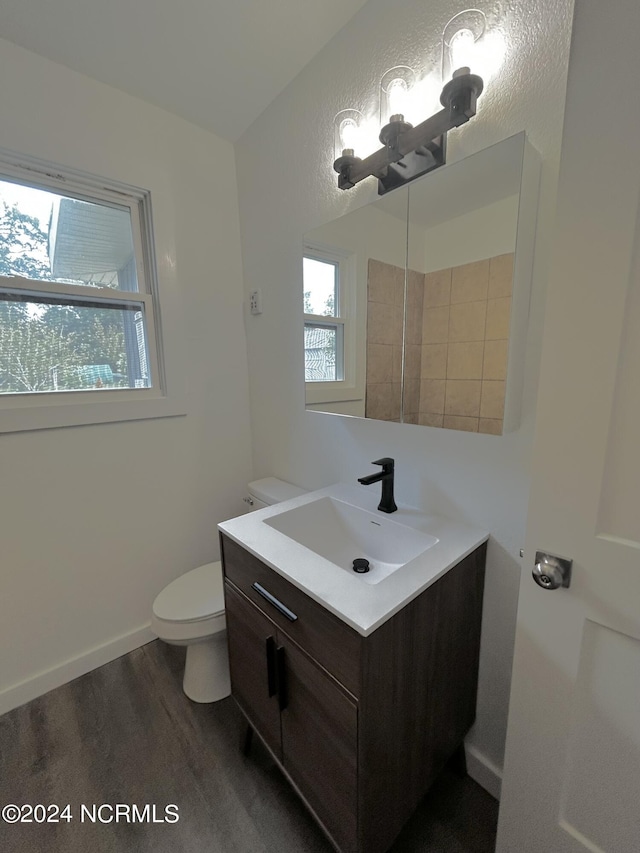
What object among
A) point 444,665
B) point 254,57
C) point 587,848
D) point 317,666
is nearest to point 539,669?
point 444,665

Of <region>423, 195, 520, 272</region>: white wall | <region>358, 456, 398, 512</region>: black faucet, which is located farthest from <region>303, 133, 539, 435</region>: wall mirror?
<region>358, 456, 398, 512</region>: black faucet

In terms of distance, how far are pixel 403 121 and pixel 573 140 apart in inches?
21.4

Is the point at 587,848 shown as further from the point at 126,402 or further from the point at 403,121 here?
the point at 126,402

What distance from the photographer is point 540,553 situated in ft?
2.33

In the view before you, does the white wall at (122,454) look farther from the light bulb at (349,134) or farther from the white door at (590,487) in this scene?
the white door at (590,487)

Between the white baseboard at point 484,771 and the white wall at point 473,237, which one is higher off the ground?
the white wall at point 473,237

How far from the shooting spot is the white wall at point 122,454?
4.28ft

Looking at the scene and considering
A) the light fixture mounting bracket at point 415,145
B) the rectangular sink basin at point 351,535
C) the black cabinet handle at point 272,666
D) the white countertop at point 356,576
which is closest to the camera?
the white countertop at point 356,576

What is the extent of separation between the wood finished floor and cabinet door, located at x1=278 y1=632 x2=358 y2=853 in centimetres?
27

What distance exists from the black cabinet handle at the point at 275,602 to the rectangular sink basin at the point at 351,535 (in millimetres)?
186

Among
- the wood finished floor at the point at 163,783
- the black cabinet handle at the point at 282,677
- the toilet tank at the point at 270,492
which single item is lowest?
the wood finished floor at the point at 163,783

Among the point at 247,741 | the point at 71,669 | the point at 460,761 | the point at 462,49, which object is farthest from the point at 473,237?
the point at 71,669

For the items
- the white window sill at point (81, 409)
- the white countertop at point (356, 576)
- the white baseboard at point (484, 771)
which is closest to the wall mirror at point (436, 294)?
the white countertop at point (356, 576)

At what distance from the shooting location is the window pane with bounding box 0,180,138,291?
129cm
